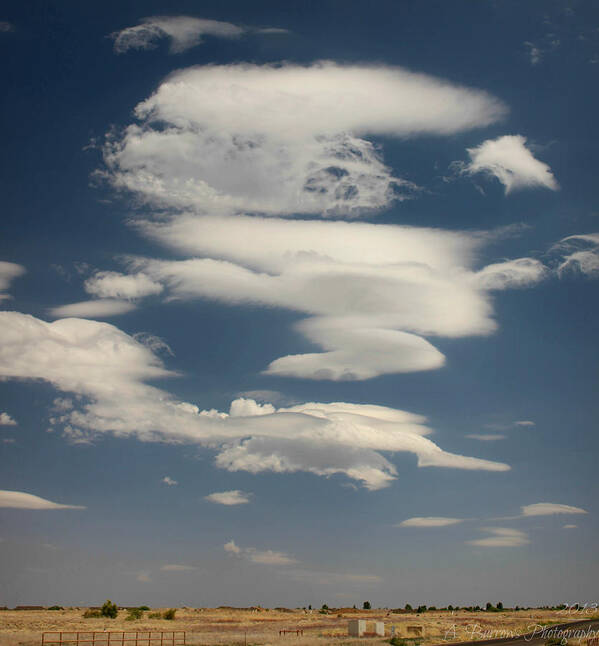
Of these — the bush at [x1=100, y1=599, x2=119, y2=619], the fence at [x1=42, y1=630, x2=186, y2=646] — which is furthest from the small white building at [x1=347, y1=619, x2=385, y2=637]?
the bush at [x1=100, y1=599, x2=119, y2=619]

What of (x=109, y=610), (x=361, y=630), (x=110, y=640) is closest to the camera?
(x=110, y=640)

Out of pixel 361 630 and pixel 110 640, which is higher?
pixel 110 640

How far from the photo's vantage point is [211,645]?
61.8 m

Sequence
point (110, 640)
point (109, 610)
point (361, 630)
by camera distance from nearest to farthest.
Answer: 1. point (110, 640)
2. point (361, 630)
3. point (109, 610)

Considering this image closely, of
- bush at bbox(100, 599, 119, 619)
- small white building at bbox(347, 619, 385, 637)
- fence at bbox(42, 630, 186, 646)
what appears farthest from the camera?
bush at bbox(100, 599, 119, 619)

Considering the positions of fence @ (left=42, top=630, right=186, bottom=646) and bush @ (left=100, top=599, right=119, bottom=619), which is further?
bush @ (left=100, top=599, right=119, bottom=619)

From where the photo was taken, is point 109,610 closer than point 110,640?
No

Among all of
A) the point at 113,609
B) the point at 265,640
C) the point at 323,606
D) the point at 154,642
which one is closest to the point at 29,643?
the point at 154,642

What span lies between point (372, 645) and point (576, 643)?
56.8 ft

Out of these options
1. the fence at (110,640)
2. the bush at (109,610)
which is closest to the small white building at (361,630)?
the fence at (110,640)

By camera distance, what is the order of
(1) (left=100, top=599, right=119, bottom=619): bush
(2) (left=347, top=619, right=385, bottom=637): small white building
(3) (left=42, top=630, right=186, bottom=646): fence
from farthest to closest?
(1) (left=100, top=599, right=119, bottom=619): bush → (2) (left=347, top=619, right=385, bottom=637): small white building → (3) (left=42, top=630, right=186, bottom=646): fence

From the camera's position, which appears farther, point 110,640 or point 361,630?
point 361,630

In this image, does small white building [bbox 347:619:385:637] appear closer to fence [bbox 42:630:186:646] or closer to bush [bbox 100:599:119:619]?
fence [bbox 42:630:186:646]

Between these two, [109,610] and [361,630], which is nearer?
[361,630]
